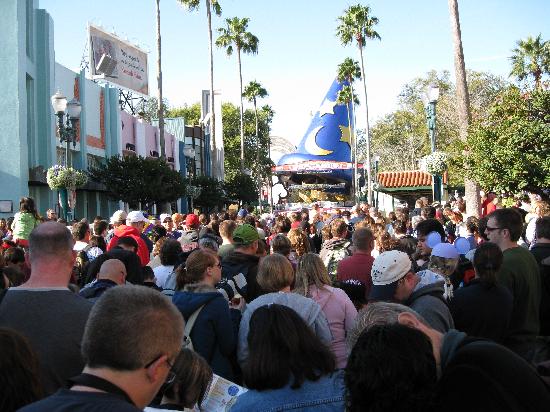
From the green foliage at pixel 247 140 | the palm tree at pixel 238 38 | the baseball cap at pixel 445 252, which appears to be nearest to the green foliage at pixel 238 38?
the palm tree at pixel 238 38

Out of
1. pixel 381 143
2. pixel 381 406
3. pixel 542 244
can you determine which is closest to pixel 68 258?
pixel 381 406

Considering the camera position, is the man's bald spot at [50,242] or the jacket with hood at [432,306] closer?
the man's bald spot at [50,242]

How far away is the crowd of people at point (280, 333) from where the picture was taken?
91.7 inches

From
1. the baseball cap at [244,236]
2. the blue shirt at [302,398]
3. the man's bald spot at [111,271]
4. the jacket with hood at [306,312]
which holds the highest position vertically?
the baseball cap at [244,236]

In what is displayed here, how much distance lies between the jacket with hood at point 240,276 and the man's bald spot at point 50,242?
2.49m

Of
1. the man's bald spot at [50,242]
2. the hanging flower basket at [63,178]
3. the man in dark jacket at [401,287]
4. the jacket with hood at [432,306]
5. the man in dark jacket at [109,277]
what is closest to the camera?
the man's bald spot at [50,242]

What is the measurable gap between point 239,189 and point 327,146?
27.9 metres

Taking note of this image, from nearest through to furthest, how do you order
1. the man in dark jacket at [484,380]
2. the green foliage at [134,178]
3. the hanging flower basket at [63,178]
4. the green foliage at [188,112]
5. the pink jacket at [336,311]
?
the man in dark jacket at [484,380]
the pink jacket at [336,311]
the hanging flower basket at [63,178]
the green foliage at [134,178]
the green foliage at [188,112]

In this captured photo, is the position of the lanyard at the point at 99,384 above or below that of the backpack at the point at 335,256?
below

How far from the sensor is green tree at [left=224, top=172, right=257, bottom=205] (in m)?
59.0

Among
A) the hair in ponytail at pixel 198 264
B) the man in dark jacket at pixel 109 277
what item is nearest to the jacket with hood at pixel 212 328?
the hair in ponytail at pixel 198 264

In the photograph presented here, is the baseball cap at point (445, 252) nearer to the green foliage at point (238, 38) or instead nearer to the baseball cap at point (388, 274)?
the baseball cap at point (388, 274)

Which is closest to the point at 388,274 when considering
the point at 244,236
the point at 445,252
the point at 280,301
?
the point at 280,301

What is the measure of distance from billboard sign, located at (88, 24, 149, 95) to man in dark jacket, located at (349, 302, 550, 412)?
45.7 meters
